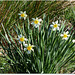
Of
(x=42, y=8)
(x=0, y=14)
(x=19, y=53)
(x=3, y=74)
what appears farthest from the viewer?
(x=42, y=8)

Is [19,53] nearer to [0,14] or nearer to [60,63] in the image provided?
[60,63]

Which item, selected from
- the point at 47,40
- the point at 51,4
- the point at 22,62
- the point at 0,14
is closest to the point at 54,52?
the point at 47,40

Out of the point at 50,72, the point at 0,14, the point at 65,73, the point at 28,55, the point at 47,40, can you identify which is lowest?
the point at 65,73

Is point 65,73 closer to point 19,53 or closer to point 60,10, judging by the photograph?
point 19,53

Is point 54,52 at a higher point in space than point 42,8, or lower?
lower

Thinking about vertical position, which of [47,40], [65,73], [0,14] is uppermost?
[0,14]

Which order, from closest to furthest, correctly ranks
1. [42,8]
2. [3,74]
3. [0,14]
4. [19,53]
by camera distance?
[19,53], [3,74], [0,14], [42,8]

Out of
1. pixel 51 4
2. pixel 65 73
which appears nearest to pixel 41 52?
pixel 65 73

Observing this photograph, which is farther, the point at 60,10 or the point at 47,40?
the point at 60,10

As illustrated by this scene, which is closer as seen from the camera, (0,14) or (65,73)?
(65,73)
